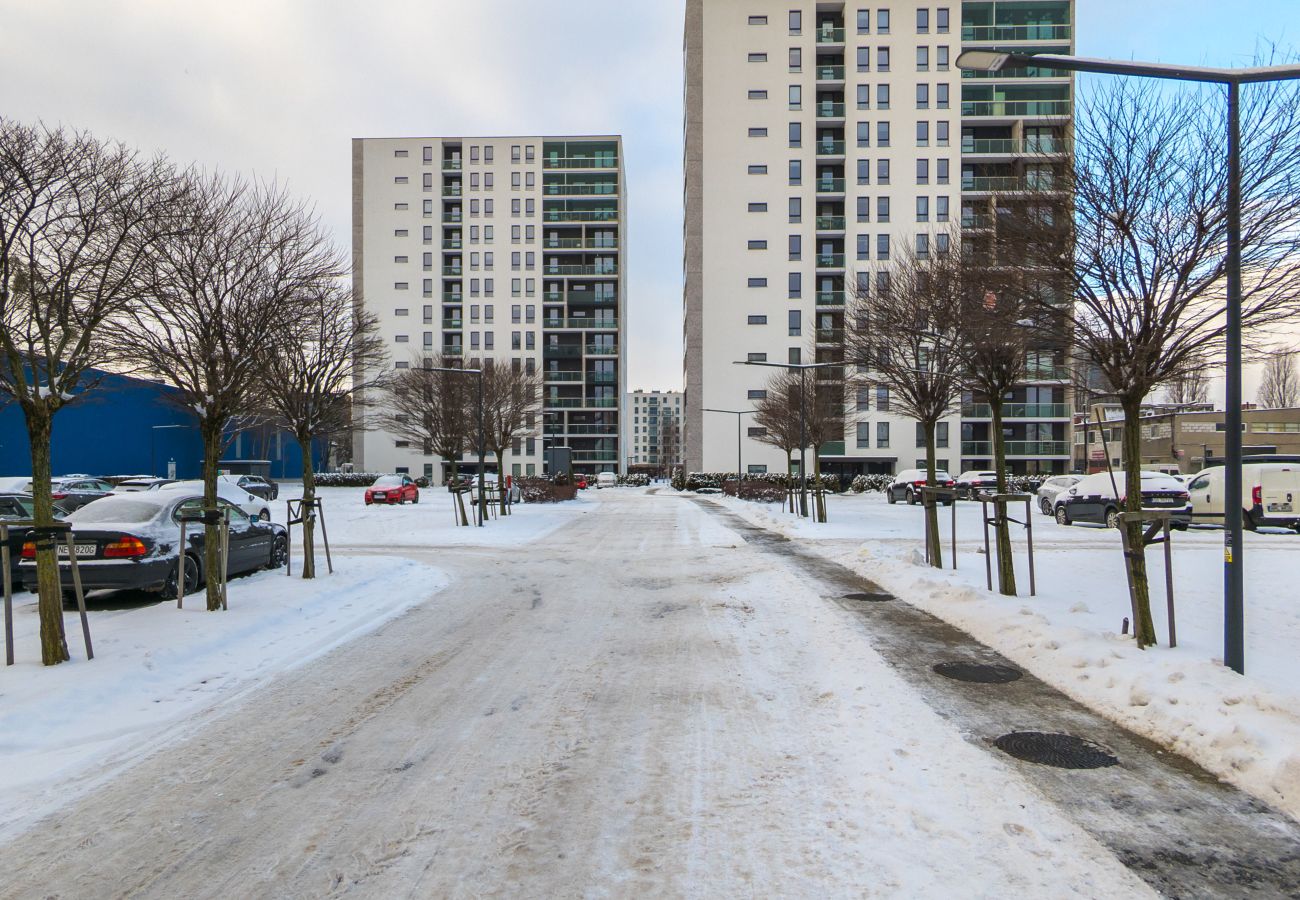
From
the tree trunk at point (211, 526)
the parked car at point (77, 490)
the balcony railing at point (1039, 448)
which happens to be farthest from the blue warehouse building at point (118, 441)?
the balcony railing at point (1039, 448)

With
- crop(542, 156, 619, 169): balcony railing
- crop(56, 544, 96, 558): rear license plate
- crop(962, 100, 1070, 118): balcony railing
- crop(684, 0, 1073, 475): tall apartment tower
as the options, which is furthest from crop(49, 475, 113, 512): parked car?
crop(962, 100, 1070, 118): balcony railing

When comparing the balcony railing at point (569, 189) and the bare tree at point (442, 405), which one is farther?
the balcony railing at point (569, 189)

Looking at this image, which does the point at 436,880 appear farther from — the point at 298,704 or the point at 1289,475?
the point at 1289,475

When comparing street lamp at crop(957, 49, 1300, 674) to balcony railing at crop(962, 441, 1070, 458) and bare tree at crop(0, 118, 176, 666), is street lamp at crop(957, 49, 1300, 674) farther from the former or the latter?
balcony railing at crop(962, 441, 1070, 458)

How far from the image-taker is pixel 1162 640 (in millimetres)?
6863

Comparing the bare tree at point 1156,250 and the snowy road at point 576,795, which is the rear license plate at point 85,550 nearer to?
the snowy road at point 576,795

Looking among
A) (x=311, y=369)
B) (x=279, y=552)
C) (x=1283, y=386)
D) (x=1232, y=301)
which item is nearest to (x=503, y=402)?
(x=311, y=369)

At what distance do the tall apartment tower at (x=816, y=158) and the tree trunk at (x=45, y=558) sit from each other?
51725 millimetres

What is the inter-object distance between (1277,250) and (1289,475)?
17.6m

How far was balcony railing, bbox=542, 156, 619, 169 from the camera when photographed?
75062 millimetres

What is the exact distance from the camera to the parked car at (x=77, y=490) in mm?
21344

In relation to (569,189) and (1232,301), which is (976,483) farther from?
(569,189)

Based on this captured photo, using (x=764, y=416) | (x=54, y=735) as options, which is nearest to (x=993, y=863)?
(x=54, y=735)

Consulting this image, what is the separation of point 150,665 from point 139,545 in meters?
3.43
